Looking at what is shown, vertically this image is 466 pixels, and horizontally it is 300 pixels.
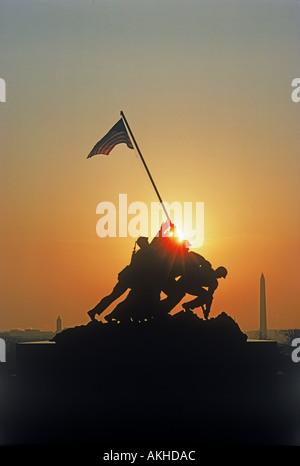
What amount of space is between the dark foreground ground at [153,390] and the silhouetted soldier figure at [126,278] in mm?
396

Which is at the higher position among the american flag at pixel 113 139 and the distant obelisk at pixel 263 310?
the american flag at pixel 113 139

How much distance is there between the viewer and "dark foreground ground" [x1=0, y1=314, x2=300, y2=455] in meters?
15.4

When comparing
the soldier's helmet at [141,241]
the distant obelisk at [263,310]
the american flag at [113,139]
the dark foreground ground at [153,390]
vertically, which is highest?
the american flag at [113,139]

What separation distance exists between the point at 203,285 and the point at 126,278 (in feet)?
4.53

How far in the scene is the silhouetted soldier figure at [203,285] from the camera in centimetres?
1869

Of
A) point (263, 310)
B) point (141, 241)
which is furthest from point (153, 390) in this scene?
point (263, 310)

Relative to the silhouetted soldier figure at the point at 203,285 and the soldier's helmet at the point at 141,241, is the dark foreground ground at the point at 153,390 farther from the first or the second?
the soldier's helmet at the point at 141,241

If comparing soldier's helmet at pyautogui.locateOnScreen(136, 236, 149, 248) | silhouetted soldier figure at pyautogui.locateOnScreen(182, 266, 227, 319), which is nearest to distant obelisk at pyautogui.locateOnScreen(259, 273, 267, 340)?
silhouetted soldier figure at pyautogui.locateOnScreen(182, 266, 227, 319)

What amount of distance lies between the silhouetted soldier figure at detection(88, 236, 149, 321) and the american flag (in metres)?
1.72

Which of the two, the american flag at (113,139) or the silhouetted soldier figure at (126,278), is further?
the silhouetted soldier figure at (126,278)

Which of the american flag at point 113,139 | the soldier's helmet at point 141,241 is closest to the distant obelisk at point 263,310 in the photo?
the soldier's helmet at point 141,241

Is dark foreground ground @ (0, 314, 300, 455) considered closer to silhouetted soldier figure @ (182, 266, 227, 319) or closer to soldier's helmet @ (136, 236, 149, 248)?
silhouetted soldier figure @ (182, 266, 227, 319)

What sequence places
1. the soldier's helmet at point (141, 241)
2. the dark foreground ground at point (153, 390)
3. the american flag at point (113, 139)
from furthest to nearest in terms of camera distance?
the soldier's helmet at point (141, 241), the american flag at point (113, 139), the dark foreground ground at point (153, 390)

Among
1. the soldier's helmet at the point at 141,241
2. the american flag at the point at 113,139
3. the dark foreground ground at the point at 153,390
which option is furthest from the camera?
the soldier's helmet at the point at 141,241
